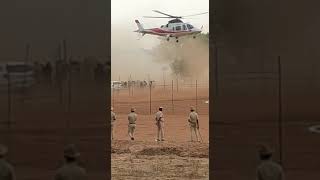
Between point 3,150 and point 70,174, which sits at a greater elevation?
point 3,150

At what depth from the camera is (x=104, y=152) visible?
8.14 metres

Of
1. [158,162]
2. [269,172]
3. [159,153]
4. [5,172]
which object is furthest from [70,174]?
[159,153]

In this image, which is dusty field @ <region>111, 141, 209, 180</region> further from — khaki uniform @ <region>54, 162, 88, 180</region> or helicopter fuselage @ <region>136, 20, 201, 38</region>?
helicopter fuselage @ <region>136, 20, 201, 38</region>

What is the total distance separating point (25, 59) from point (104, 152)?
156 centimetres

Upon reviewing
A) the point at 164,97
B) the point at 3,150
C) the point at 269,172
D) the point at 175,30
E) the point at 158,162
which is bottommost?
the point at 158,162

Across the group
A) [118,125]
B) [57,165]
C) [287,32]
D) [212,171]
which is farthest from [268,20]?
[118,125]

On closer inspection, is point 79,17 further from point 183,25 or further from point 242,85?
point 183,25

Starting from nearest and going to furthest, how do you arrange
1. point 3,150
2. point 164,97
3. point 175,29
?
point 3,150
point 175,29
point 164,97

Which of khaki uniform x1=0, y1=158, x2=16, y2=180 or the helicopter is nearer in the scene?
Answer: khaki uniform x1=0, y1=158, x2=16, y2=180

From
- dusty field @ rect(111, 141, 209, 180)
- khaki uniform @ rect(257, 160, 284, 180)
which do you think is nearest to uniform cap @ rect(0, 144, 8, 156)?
khaki uniform @ rect(257, 160, 284, 180)

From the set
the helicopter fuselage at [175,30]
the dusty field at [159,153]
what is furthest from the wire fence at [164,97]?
the helicopter fuselage at [175,30]

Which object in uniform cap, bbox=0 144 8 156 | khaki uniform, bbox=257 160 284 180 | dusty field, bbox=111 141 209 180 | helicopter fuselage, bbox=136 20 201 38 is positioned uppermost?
helicopter fuselage, bbox=136 20 201 38

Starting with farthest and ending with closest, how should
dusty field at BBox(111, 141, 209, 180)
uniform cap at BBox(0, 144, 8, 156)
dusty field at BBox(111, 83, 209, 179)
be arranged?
1. dusty field at BBox(111, 83, 209, 179)
2. dusty field at BBox(111, 141, 209, 180)
3. uniform cap at BBox(0, 144, 8, 156)

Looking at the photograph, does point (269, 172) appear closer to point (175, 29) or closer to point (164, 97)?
point (175, 29)
